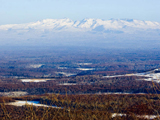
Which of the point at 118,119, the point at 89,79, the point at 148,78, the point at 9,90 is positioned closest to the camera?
the point at 118,119

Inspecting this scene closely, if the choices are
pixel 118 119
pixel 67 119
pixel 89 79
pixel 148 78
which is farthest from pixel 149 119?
pixel 89 79

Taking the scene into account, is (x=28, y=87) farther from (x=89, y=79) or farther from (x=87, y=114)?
(x=87, y=114)

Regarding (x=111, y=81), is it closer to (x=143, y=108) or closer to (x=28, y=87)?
(x=28, y=87)

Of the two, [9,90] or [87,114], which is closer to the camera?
[87,114]

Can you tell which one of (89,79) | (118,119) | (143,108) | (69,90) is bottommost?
(89,79)

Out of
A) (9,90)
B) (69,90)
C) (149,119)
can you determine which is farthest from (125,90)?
(149,119)

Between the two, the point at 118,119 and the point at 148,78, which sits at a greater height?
the point at 118,119

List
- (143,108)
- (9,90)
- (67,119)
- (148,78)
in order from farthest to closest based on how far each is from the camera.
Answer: (148,78) < (9,90) < (143,108) < (67,119)

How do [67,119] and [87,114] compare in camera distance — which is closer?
[67,119]

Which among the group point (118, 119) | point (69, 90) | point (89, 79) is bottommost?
point (89, 79)
